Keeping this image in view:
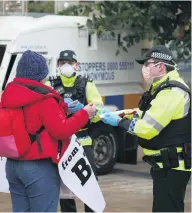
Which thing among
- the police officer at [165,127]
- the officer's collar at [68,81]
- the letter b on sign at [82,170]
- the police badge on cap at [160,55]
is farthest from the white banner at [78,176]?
the officer's collar at [68,81]

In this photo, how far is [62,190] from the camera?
5.06 metres

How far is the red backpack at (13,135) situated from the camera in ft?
15.0

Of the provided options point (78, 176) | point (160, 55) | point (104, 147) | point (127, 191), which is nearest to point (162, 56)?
point (160, 55)

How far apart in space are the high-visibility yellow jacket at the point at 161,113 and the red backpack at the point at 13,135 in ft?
3.00

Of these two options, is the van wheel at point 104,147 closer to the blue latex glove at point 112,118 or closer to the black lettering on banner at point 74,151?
the blue latex glove at point 112,118

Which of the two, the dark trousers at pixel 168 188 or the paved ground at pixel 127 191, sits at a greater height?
the dark trousers at pixel 168 188

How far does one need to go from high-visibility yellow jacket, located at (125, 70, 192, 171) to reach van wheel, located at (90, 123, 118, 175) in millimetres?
5145

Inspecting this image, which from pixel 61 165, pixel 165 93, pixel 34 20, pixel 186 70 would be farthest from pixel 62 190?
pixel 186 70

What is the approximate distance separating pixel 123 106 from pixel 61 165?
6.25 metres

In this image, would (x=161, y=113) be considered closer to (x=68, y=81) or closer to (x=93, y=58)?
(x=68, y=81)

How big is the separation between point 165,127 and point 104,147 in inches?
213

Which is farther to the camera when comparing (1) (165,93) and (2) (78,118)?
(1) (165,93)

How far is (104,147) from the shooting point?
1045 cm

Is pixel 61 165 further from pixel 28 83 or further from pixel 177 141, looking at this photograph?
pixel 177 141
